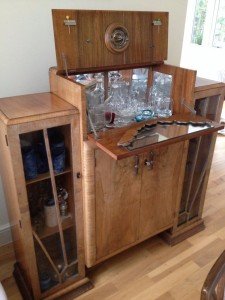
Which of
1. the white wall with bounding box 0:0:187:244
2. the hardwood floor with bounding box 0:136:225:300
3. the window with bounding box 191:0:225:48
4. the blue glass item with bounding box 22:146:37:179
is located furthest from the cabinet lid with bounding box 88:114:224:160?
the window with bounding box 191:0:225:48

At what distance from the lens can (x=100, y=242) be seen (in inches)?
55.3

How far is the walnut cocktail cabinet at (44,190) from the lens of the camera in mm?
1060

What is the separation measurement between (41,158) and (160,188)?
68 cm

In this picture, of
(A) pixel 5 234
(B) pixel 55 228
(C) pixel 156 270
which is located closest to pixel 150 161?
(B) pixel 55 228

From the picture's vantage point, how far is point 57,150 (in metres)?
1.18

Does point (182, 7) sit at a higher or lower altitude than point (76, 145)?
higher

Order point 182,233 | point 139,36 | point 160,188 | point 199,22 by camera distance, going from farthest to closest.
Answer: point 199,22, point 182,233, point 160,188, point 139,36

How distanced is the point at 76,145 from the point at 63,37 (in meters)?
0.44

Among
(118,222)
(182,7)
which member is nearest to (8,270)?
(118,222)

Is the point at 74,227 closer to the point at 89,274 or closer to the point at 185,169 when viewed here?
the point at 89,274

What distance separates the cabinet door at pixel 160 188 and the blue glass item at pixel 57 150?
15.3 inches

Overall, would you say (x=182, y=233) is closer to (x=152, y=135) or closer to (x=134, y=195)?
(x=134, y=195)

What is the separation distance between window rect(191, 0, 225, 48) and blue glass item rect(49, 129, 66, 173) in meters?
3.97

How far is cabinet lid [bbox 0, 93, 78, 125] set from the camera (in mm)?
1015
